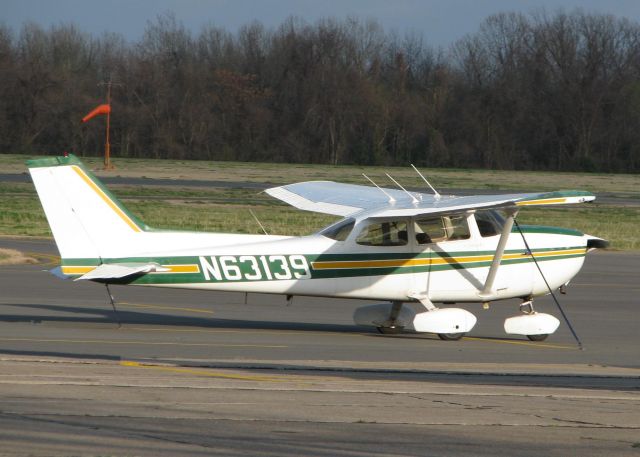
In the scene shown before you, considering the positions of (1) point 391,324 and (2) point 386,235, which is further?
(1) point 391,324

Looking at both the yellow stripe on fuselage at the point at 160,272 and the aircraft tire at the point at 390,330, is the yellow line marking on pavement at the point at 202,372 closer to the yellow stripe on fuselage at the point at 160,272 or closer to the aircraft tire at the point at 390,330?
the yellow stripe on fuselage at the point at 160,272

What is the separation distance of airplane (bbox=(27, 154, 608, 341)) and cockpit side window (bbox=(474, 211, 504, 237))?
1 centimetres

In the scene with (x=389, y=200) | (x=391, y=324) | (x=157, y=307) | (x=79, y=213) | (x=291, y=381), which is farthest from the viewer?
(x=157, y=307)

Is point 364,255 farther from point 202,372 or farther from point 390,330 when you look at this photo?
point 202,372

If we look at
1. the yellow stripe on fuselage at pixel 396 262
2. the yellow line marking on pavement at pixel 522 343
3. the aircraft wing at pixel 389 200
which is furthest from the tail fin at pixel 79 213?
the yellow line marking on pavement at pixel 522 343

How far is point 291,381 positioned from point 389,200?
224 inches

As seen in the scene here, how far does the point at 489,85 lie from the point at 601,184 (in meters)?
27.4

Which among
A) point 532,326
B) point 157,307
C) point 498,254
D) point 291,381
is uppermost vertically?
point 498,254

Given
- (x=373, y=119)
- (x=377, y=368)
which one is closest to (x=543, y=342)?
(x=377, y=368)

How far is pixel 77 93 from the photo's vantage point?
79.9 m

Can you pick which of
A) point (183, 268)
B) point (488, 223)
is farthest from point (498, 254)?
point (183, 268)

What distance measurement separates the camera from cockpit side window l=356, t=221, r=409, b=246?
13.7m

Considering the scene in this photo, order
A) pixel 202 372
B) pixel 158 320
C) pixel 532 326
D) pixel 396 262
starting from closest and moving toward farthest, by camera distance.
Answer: pixel 202 372, pixel 532 326, pixel 396 262, pixel 158 320

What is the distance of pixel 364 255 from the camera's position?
44.9 feet
